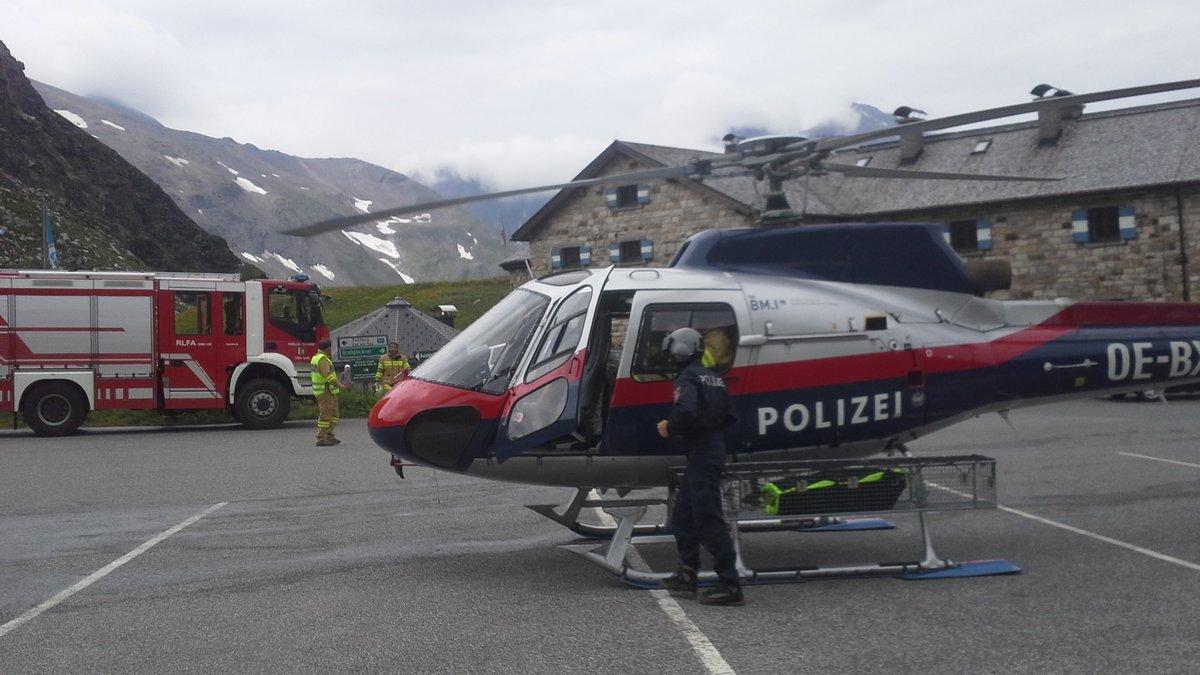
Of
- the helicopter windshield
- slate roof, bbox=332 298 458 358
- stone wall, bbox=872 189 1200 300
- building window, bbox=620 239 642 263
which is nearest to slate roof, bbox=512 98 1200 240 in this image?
stone wall, bbox=872 189 1200 300

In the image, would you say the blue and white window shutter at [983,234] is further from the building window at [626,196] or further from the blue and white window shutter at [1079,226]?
the building window at [626,196]

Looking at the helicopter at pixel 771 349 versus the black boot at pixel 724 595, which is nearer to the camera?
the black boot at pixel 724 595

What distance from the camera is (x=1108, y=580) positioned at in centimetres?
689

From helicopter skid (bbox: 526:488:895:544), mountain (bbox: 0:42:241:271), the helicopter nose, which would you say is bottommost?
helicopter skid (bbox: 526:488:895:544)

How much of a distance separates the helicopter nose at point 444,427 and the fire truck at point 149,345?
45.7 ft

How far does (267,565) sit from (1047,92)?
110ft

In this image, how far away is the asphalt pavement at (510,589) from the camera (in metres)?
5.47

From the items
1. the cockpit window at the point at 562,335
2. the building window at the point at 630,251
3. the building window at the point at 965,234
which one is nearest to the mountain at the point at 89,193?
the building window at the point at 630,251

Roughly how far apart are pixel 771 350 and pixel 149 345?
15584mm

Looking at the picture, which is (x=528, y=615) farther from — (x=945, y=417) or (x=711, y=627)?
(x=945, y=417)

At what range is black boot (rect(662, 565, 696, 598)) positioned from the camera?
6648mm

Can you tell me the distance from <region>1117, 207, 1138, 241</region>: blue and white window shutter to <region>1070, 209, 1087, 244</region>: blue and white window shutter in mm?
1017

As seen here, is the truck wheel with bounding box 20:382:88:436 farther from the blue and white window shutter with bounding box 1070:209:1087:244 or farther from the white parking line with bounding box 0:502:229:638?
the blue and white window shutter with bounding box 1070:209:1087:244

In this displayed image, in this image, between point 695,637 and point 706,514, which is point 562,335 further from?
point 695,637
